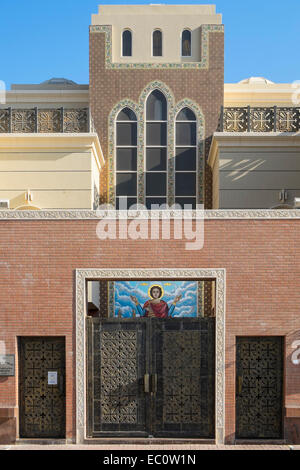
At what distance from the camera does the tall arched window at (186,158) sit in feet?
51.9

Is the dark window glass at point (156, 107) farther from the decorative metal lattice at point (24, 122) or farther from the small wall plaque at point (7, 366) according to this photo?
the small wall plaque at point (7, 366)

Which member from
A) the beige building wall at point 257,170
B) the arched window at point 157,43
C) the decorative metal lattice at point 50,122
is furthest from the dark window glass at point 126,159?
the arched window at point 157,43

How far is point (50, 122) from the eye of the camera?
1418 cm

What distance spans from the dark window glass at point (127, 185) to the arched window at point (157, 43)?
425cm

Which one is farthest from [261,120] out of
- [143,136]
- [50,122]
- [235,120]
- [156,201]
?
[50,122]

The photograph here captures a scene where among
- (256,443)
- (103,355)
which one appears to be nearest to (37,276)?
(103,355)

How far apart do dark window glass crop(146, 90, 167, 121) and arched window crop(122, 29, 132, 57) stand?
1.65 m

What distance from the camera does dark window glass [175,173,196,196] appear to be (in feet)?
51.9

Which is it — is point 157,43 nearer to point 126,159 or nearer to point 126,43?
point 126,43

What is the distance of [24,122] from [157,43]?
18.1ft

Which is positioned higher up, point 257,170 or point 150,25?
point 150,25

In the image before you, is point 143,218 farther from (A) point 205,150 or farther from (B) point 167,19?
(B) point 167,19

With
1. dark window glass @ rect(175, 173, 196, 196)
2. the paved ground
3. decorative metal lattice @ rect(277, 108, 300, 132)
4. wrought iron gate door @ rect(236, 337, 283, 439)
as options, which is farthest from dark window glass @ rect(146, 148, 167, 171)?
the paved ground

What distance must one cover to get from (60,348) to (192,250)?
3241 millimetres
